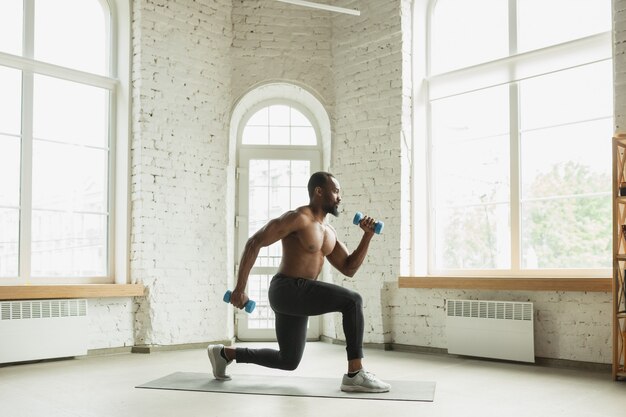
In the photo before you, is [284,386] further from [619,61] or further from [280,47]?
[280,47]

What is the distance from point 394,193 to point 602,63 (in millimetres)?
2157

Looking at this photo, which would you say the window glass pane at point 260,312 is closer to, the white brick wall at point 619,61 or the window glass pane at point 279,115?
the window glass pane at point 279,115

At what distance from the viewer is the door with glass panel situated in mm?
7102

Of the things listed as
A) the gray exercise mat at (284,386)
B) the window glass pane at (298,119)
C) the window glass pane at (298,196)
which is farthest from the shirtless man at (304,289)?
the window glass pane at (298,119)

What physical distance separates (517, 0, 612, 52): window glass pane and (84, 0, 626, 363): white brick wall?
1.15 meters

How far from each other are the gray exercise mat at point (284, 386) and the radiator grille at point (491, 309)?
1.49m

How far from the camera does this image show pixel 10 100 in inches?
227

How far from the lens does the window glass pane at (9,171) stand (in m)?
5.66

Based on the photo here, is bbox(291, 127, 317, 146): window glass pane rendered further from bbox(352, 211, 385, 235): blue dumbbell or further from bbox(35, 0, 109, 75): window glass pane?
bbox(352, 211, 385, 235): blue dumbbell

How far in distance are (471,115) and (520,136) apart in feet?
1.99

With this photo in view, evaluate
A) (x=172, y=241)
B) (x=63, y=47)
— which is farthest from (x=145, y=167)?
(x=63, y=47)

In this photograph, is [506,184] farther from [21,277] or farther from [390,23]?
[21,277]

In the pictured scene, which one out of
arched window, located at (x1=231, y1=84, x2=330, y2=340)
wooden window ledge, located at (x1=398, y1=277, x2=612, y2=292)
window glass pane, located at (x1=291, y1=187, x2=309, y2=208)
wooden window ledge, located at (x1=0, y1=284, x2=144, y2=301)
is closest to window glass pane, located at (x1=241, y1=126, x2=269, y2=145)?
arched window, located at (x1=231, y1=84, x2=330, y2=340)

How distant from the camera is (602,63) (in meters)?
5.53
